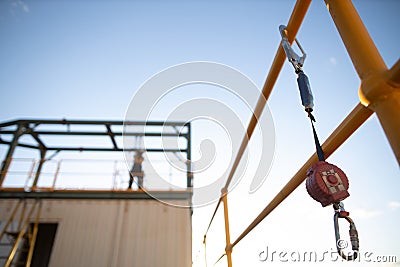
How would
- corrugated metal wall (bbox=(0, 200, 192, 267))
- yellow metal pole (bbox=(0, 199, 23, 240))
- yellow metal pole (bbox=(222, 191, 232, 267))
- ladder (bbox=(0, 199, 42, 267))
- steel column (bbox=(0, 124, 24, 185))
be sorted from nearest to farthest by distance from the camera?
yellow metal pole (bbox=(222, 191, 232, 267))
corrugated metal wall (bbox=(0, 200, 192, 267))
yellow metal pole (bbox=(0, 199, 23, 240))
ladder (bbox=(0, 199, 42, 267))
steel column (bbox=(0, 124, 24, 185))

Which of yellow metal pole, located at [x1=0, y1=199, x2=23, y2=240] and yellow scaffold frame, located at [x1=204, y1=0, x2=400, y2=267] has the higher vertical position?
yellow metal pole, located at [x1=0, y1=199, x2=23, y2=240]

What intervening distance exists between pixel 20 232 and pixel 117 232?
2328 mm

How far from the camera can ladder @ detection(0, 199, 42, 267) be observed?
587 cm

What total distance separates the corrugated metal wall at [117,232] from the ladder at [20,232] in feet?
0.71

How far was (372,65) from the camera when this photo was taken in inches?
15.9

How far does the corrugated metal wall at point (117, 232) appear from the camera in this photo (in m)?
5.63

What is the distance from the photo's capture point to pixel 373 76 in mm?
391

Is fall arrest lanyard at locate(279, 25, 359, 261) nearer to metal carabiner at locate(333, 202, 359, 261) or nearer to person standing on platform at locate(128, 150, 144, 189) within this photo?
metal carabiner at locate(333, 202, 359, 261)

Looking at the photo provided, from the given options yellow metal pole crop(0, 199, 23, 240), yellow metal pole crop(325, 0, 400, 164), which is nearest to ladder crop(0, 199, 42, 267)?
yellow metal pole crop(0, 199, 23, 240)

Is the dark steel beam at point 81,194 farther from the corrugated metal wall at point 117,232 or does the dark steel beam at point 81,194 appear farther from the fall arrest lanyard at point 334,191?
the fall arrest lanyard at point 334,191

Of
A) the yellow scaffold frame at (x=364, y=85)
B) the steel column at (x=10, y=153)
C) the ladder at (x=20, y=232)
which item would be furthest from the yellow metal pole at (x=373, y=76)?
the steel column at (x=10, y=153)

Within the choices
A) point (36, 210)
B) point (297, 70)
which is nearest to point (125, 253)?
point (36, 210)

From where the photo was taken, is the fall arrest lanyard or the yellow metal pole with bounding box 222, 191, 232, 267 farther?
the yellow metal pole with bounding box 222, 191, 232, 267

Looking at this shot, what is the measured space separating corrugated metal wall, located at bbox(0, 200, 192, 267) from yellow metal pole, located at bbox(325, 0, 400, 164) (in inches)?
240
